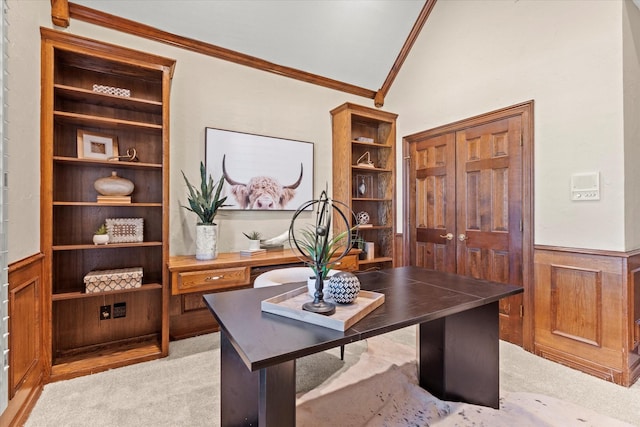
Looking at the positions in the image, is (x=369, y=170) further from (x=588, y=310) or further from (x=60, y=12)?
(x=60, y=12)

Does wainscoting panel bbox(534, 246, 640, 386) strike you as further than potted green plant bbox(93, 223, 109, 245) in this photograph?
No

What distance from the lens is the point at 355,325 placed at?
116 cm

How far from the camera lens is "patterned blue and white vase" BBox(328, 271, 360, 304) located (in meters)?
1.31

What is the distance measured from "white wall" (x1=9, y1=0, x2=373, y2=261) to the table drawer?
58 centimetres

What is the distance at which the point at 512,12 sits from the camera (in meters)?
2.78

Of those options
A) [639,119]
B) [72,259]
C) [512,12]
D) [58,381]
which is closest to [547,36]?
[512,12]

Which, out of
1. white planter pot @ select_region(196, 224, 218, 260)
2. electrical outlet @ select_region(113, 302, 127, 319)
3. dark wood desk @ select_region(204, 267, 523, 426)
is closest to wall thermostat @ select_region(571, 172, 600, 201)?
dark wood desk @ select_region(204, 267, 523, 426)

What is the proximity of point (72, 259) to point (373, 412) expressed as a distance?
98.6 inches

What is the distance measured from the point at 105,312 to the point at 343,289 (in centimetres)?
232

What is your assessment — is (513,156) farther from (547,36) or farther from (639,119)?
(547,36)

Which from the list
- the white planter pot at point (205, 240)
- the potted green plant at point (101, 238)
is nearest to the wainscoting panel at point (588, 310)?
the white planter pot at point (205, 240)

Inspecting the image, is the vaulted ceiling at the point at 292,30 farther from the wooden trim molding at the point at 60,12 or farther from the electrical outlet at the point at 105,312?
the electrical outlet at the point at 105,312

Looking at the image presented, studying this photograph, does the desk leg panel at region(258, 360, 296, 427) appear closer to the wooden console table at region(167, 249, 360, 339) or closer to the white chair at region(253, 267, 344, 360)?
the white chair at region(253, 267, 344, 360)

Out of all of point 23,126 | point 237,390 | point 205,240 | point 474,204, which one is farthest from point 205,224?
point 474,204
